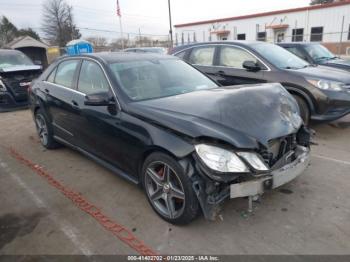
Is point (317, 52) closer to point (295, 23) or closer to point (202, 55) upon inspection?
point (202, 55)

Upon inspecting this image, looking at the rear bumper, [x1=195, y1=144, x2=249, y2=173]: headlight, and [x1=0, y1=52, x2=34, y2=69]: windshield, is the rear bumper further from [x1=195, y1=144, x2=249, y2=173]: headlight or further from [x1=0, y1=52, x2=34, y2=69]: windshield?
[x1=195, y1=144, x2=249, y2=173]: headlight

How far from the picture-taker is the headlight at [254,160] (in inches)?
101

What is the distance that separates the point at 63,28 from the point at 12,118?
4543 centimetres

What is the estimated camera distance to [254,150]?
2.64 metres

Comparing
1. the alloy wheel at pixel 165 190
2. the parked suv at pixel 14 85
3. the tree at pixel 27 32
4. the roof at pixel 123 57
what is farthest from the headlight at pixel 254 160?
the tree at pixel 27 32

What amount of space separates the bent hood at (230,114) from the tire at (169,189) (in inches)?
14.1

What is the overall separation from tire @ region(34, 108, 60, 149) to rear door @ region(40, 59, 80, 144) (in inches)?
10.6

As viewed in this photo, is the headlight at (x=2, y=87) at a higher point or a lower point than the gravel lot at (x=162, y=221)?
higher

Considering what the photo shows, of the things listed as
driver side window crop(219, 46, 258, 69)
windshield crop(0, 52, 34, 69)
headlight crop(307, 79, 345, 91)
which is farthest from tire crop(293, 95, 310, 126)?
windshield crop(0, 52, 34, 69)

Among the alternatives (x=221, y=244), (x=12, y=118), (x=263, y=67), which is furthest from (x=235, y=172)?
(x=12, y=118)

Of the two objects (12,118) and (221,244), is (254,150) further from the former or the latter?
(12,118)

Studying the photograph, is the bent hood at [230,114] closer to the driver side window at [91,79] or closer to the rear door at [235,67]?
the driver side window at [91,79]

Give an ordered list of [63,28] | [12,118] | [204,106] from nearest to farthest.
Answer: [204,106]
[12,118]
[63,28]

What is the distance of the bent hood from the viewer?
2.64 m
